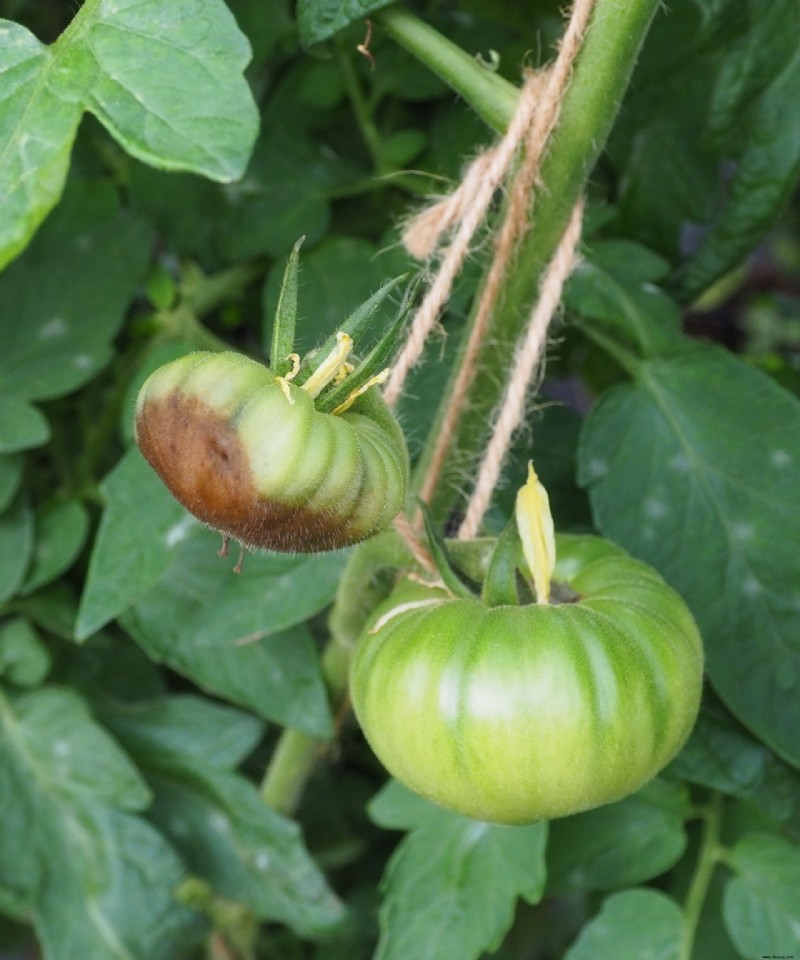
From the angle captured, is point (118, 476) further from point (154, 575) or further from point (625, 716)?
point (625, 716)

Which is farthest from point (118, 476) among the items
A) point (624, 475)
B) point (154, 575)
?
point (624, 475)

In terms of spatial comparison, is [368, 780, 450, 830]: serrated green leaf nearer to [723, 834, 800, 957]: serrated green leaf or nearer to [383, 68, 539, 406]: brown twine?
[723, 834, 800, 957]: serrated green leaf

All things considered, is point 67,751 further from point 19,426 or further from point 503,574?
point 503,574

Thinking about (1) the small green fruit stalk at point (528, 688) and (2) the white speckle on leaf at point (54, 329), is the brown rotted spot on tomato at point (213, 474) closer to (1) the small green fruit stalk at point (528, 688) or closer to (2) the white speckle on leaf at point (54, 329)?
(1) the small green fruit stalk at point (528, 688)

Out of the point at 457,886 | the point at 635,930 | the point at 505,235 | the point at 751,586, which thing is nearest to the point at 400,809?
the point at 457,886

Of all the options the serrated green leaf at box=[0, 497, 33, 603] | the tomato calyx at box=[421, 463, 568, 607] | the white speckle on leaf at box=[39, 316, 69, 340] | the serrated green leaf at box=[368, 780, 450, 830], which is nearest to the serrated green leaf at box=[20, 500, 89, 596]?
the serrated green leaf at box=[0, 497, 33, 603]

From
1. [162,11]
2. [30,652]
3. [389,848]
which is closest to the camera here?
[162,11]
